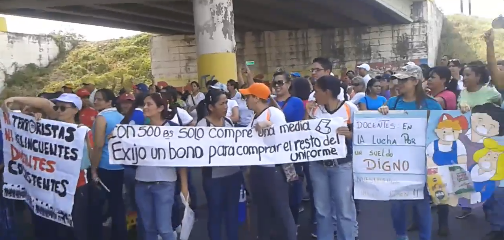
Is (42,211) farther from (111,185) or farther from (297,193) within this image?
(297,193)

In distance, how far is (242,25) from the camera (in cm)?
2464

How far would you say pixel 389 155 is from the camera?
17.4ft

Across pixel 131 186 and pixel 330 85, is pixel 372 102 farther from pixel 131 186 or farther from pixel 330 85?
pixel 131 186

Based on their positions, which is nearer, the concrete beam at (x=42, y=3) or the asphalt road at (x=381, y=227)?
the asphalt road at (x=381, y=227)

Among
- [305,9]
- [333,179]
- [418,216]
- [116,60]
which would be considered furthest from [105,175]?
[116,60]

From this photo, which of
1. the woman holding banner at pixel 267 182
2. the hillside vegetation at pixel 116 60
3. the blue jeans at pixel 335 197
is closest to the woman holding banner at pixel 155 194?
the woman holding banner at pixel 267 182

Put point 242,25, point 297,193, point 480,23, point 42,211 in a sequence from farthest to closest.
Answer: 1. point 480,23
2. point 242,25
3. point 297,193
4. point 42,211

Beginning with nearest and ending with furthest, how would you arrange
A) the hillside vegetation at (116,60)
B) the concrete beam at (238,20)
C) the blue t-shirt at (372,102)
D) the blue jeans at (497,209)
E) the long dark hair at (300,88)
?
Answer: 1. the blue jeans at (497,209)
2. the long dark hair at (300,88)
3. the blue t-shirt at (372,102)
4. the concrete beam at (238,20)
5. the hillside vegetation at (116,60)

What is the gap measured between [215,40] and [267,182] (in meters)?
8.31

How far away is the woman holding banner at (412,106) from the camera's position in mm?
5093

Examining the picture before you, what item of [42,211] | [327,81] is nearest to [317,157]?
[327,81]

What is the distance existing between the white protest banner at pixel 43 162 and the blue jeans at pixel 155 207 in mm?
734

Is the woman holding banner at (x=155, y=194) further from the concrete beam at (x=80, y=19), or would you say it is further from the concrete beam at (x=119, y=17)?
the concrete beam at (x=80, y=19)

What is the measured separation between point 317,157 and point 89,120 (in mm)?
3378
